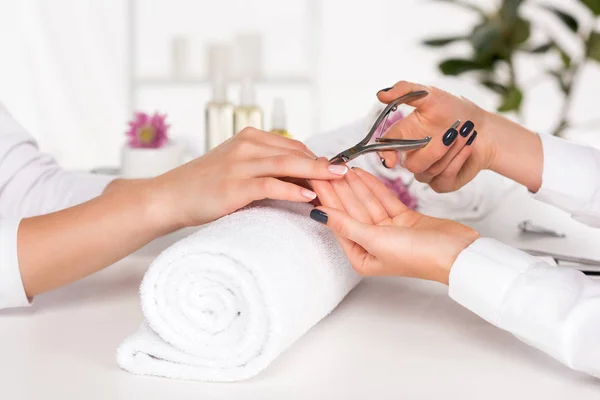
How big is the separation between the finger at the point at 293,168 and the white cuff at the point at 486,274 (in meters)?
0.15

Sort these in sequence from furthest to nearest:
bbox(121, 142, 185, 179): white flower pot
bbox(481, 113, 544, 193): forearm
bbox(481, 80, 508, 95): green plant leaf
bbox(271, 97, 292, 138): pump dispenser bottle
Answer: bbox(481, 80, 508, 95): green plant leaf
bbox(271, 97, 292, 138): pump dispenser bottle
bbox(121, 142, 185, 179): white flower pot
bbox(481, 113, 544, 193): forearm

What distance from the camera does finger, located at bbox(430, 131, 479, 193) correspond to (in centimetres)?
97

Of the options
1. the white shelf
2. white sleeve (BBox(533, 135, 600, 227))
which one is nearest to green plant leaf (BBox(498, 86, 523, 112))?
the white shelf

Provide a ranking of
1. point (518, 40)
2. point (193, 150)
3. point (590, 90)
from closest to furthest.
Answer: point (193, 150) < point (518, 40) < point (590, 90)

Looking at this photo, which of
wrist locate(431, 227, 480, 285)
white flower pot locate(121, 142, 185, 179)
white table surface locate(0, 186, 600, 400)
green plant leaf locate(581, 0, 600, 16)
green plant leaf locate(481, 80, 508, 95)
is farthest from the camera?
green plant leaf locate(481, 80, 508, 95)

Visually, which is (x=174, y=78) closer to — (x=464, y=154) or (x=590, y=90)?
(x=590, y=90)

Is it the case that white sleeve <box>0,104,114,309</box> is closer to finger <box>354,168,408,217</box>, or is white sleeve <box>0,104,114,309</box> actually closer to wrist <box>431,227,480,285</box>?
finger <box>354,168,408,217</box>

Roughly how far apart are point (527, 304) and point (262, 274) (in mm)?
248

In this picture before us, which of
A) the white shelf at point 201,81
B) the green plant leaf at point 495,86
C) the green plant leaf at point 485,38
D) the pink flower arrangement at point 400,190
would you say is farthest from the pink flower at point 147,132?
the white shelf at point 201,81

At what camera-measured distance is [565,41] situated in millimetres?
3357

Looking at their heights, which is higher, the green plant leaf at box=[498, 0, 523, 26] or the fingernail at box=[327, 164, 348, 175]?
the green plant leaf at box=[498, 0, 523, 26]

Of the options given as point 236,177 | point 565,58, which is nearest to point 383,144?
point 236,177

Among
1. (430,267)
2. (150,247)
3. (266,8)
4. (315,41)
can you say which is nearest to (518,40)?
(315,41)

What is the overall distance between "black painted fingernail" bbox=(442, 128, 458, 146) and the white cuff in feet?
0.67
